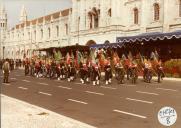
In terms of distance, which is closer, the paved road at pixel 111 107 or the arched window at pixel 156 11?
the paved road at pixel 111 107

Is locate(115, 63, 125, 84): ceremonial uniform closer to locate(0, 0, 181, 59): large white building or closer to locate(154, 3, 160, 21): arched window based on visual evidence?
locate(0, 0, 181, 59): large white building

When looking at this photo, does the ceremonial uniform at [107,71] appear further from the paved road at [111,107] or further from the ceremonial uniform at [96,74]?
the paved road at [111,107]

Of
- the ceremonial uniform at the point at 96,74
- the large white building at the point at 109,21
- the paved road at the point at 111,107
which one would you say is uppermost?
the large white building at the point at 109,21

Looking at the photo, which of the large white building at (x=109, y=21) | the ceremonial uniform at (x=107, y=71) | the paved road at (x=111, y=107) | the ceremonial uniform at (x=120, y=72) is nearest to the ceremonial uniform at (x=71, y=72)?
the ceremonial uniform at (x=107, y=71)


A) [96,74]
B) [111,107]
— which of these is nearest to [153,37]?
[96,74]

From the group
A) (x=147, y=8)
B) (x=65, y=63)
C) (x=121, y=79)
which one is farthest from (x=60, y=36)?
(x=121, y=79)

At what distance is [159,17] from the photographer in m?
45.8

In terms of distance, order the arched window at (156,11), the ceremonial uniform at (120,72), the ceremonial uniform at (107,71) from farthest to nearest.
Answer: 1. the arched window at (156,11)
2. the ceremonial uniform at (120,72)
3. the ceremonial uniform at (107,71)

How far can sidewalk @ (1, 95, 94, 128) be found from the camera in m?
9.82

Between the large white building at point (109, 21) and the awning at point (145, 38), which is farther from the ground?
the large white building at point (109, 21)

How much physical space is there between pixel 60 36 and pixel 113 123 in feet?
206

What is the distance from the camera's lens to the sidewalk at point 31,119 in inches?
387

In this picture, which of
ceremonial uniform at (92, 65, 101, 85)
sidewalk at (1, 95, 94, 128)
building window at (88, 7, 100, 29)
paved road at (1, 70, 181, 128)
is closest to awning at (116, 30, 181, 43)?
ceremonial uniform at (92, 65, 101, 85)

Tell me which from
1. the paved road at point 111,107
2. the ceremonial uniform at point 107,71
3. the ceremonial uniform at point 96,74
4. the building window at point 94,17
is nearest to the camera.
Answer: the paved road at point 111,107
